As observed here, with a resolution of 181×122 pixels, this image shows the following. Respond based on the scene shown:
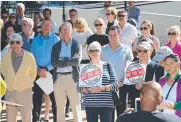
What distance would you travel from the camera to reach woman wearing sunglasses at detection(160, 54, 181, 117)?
5.74m

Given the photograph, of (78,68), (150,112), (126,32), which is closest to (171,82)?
(150,112)

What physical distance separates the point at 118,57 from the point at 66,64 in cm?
78

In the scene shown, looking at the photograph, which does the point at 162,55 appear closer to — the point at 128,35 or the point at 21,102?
the point at 21,102

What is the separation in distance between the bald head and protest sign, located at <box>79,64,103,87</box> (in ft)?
7.51

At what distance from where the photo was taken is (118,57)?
743cm

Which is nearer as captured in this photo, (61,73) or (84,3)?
(61,73)

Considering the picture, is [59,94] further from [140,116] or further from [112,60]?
[140,116]

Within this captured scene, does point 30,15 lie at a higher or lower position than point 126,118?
higher

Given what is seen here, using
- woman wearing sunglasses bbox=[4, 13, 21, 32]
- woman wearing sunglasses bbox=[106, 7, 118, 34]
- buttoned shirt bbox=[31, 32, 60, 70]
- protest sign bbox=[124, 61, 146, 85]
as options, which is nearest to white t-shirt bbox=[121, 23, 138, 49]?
woman wearing sunglasses bbox=[106, 7, 118, 34]

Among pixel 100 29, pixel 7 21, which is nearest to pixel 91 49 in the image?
pixel 100 29

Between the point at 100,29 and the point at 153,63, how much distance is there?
1.76 metres

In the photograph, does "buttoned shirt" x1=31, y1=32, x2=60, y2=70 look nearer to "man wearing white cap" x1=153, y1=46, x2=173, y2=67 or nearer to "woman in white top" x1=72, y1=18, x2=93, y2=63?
"woman in white top" x1=72, y1=18, x2=93, y2=63

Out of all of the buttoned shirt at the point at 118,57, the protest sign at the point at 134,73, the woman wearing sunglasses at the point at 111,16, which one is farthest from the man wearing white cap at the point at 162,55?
the woman wearing sunglasses at the point at 111,16

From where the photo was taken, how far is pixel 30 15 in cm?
1465
